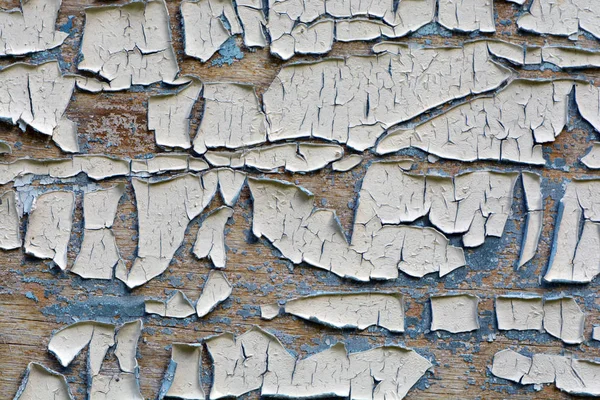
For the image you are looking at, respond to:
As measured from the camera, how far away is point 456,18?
3.63ft

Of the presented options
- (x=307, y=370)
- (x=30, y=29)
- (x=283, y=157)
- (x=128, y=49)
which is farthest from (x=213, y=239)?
(x=30, y=29)

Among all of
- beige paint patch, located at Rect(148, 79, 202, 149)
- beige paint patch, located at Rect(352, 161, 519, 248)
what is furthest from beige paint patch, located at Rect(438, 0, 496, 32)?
beige paint patch, located at Rect(148, 79, 202, 149)

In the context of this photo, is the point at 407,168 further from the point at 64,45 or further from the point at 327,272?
the point at 64,45

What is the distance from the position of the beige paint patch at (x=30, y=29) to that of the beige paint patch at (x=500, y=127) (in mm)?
696

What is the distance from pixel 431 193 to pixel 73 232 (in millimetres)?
714

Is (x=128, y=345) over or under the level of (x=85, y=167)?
under

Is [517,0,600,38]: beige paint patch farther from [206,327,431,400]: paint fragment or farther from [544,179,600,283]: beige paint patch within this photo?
[206,327,431,400]: paint fragment

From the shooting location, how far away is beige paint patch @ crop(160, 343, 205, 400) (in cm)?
106

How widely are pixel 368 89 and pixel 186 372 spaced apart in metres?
0.66

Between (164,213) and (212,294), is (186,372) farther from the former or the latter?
(164,213)

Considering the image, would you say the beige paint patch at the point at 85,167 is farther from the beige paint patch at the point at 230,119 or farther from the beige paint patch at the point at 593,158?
the beige paint patch at the point at 593,158

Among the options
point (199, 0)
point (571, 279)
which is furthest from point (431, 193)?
point (199, 0)

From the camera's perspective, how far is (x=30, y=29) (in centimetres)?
109

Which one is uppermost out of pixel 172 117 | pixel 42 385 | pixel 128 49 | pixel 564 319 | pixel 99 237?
pixel 128 49
